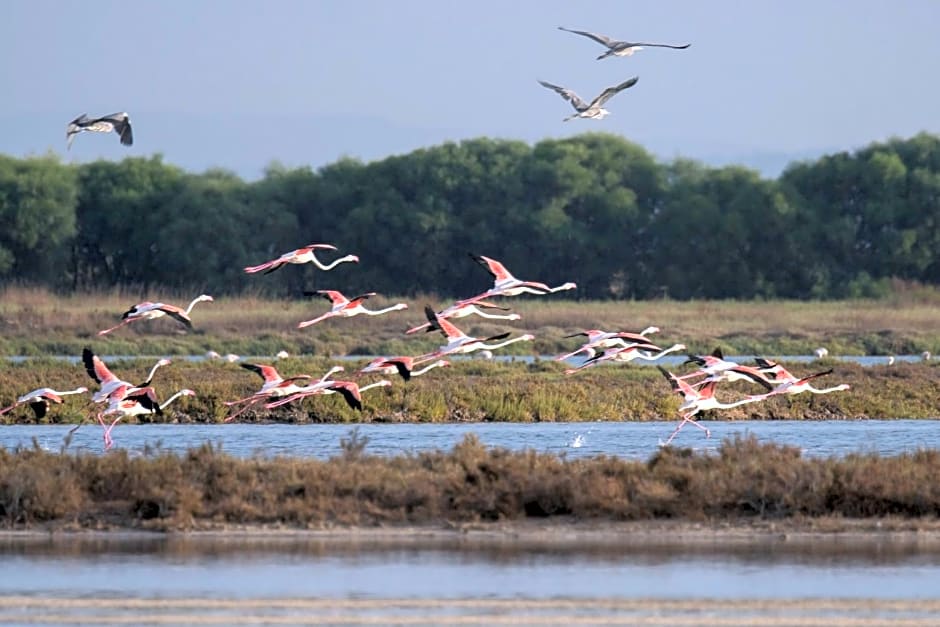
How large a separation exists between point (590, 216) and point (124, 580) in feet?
218

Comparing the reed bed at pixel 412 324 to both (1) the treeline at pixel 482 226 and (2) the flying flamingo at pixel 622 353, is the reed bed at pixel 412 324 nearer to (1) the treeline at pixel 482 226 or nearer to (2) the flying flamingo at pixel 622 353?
(1) the treeline at pixel 482 226

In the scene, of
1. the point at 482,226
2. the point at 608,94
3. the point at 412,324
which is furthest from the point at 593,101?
the point at 482,226

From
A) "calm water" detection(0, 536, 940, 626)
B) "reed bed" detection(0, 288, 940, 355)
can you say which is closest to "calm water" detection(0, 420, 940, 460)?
"calm water" detection(0, 536, 940, 626)

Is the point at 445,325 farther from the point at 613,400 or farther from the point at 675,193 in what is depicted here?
the point at 675,193

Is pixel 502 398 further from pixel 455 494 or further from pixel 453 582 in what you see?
pixel 453 582

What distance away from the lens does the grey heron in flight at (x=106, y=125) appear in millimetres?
22703

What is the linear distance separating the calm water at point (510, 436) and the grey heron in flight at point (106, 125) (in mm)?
3820

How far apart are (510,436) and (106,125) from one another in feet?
21.4

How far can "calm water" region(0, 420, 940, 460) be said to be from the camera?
22.2 m

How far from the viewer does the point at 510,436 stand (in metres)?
24.1

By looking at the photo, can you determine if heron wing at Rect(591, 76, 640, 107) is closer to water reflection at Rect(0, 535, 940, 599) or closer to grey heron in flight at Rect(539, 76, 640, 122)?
grey heron in flight at Rect(539, 76, 640, 122)

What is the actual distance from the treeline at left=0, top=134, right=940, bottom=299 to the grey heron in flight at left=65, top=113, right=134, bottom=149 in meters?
48.0

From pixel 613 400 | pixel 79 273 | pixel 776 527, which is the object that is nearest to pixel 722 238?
pixel 79 273

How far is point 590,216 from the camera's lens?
258ft
